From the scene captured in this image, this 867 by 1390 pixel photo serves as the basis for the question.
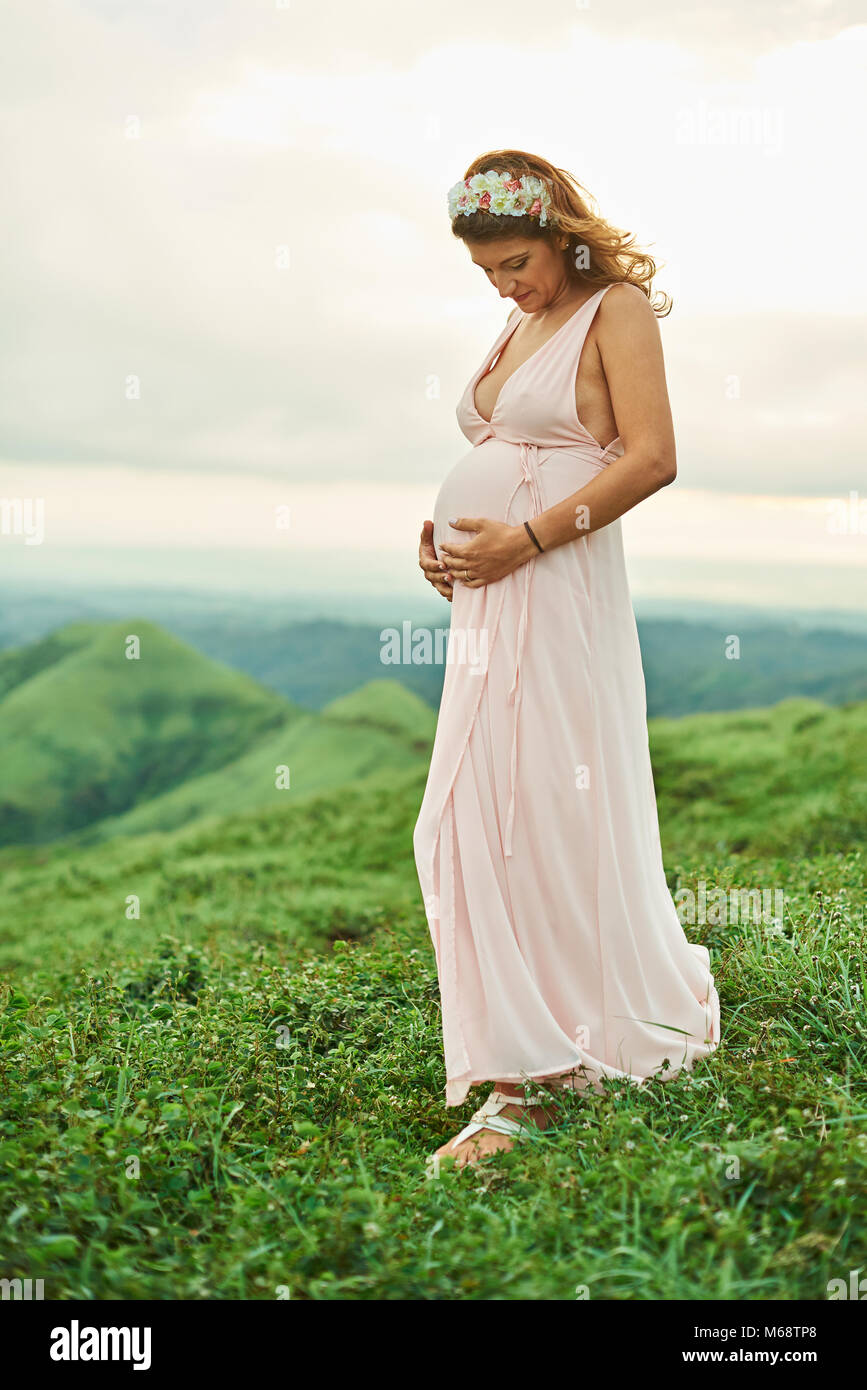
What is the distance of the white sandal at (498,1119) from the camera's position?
8.50 ft

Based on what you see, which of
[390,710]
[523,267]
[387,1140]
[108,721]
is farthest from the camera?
[108,721]

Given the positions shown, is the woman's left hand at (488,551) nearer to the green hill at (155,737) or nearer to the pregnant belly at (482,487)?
the pregnant belly at (482,487)

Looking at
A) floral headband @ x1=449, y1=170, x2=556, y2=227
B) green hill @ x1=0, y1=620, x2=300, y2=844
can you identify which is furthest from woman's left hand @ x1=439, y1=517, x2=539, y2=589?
green hill @ x1=0, y1=620, x2=300, y2=844

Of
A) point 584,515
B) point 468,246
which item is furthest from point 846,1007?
point 468,246

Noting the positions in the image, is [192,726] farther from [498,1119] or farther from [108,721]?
[498,1119]

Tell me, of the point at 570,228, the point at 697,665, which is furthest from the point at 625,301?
the point at 697,665

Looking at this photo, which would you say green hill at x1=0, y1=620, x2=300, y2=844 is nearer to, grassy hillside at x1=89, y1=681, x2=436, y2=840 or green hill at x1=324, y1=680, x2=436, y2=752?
grassy hillside at x1=89, y1=681, x2=436, y2=840

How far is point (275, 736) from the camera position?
38.7 ft

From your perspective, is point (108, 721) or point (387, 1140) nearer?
point (387, 1140)

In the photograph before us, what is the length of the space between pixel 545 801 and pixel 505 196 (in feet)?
4.58

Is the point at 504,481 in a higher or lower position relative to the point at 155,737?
lower

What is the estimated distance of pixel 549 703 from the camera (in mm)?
A: 2699
